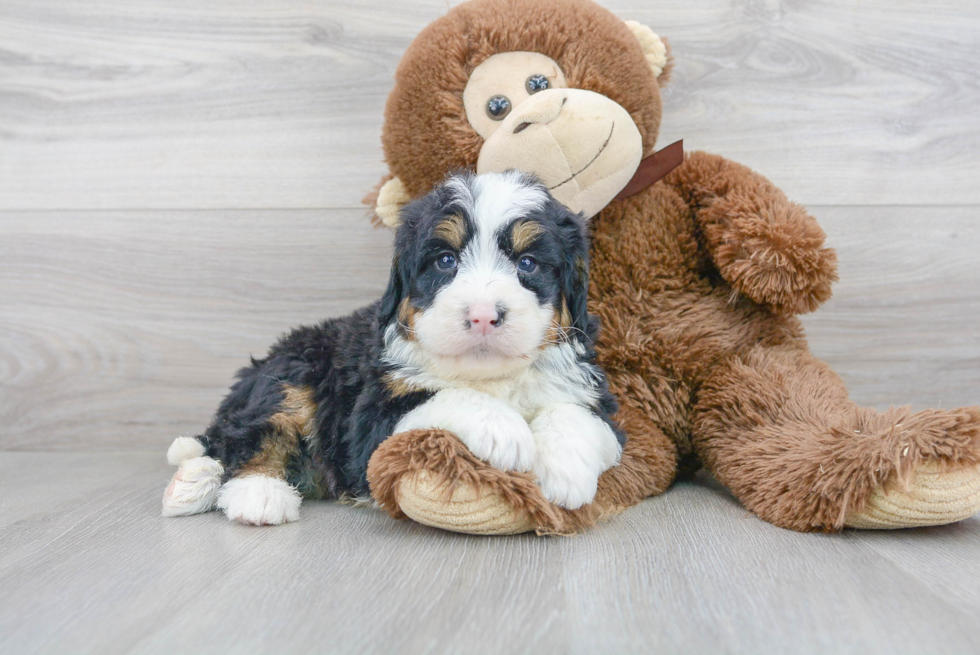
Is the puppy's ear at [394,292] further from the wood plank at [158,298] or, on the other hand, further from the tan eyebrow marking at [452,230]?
the wood plank at [158,298]

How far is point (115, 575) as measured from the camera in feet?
4.35

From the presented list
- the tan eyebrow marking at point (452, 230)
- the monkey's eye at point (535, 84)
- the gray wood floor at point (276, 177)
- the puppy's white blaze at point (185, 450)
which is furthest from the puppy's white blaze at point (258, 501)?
the monkey's eye at point (535, 84)

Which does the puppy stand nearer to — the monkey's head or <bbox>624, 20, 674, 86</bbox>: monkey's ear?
the monkey's head

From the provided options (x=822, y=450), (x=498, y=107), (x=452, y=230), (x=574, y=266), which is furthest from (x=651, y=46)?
(x=822, y=450)

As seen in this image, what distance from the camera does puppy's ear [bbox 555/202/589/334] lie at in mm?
1523

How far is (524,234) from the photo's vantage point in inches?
57.0

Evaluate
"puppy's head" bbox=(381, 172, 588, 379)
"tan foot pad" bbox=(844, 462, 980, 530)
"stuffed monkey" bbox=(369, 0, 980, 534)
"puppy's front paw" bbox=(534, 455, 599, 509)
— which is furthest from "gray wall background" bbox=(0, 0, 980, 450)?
"puppy's front paw" bbox=(534, 455, 599, 509)

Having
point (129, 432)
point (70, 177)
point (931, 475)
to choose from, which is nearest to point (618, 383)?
point (931, 475)

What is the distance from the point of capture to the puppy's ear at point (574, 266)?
152cm

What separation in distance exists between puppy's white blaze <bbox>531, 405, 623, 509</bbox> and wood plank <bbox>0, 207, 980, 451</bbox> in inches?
44.7

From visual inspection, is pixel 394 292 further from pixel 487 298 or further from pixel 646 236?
pixel 646 236

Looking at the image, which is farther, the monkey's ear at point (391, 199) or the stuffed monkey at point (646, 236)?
the monkey's ear at point (391, 199)

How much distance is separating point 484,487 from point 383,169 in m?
1.41

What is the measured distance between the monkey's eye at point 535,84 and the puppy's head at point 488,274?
1.10 ft
